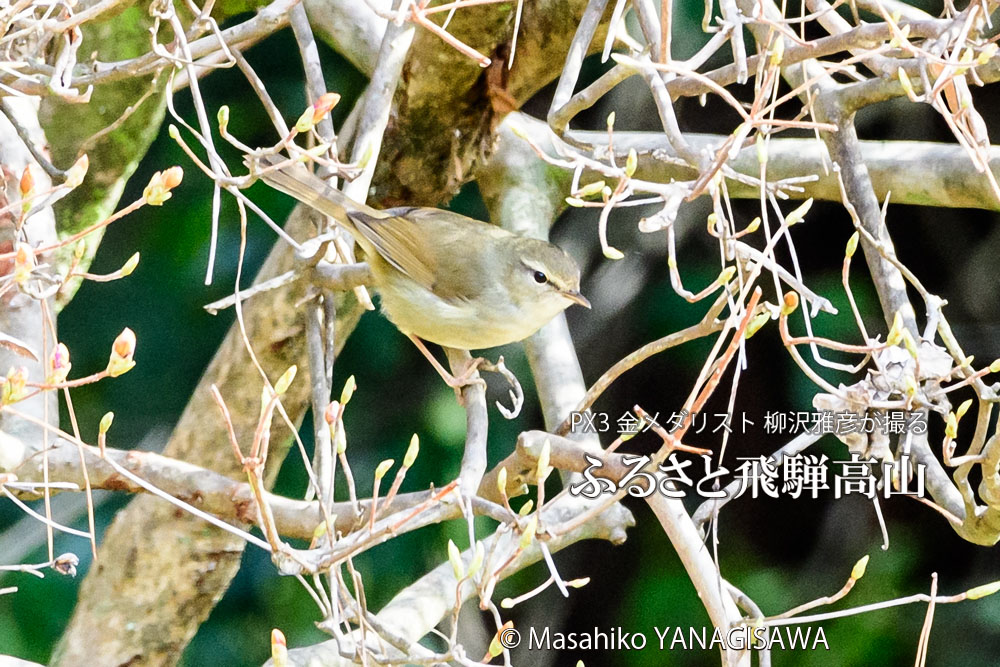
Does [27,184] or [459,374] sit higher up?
[27,184]

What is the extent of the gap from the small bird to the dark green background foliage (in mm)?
824

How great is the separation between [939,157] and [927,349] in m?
0.97

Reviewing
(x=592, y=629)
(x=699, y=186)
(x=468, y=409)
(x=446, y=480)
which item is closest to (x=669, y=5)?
(x=699, y=186)

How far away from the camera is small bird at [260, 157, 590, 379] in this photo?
2.13 m

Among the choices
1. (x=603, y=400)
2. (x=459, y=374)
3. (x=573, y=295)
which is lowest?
(x=603, y=400)

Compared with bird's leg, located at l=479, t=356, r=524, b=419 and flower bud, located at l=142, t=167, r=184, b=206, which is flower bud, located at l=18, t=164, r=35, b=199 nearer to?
flower bud, located at l=142, t=167, r=184, b=206

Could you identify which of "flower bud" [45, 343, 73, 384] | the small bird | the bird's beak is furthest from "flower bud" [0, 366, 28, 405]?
the bird's beak

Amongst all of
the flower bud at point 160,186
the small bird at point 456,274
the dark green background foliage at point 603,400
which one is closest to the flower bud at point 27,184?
the flower bud at point 160,186

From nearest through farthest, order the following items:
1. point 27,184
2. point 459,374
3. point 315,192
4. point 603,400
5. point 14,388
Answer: point 14,388 → point 27,184 → point 315,192 → point 459,374 → point 603,400

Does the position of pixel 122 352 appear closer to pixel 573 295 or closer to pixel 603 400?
pixel 573 295

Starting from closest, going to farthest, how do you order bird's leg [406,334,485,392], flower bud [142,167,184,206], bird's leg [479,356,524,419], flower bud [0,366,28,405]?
flower bud [0,366,28,405] → flower bud [142,167,184,206] → bird's leg [479,356,524,419] → bird's leg [406,334,485,392]

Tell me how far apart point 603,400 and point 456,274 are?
3.78 feet

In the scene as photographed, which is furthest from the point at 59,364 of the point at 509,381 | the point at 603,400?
the point at 603,400

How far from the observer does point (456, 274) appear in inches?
88.2
